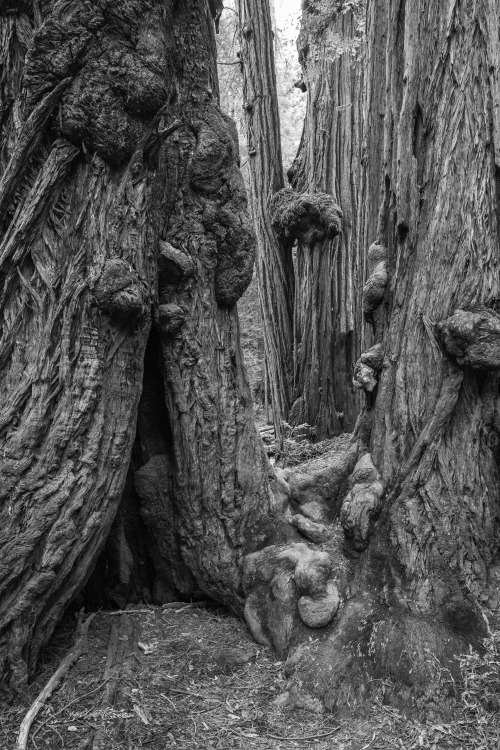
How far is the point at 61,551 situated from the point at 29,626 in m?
0.42

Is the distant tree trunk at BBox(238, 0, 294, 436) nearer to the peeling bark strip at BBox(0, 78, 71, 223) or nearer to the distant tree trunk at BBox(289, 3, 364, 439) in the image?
the distant tree trunk at BBox(289, 3, 364, 439)

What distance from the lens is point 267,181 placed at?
759 centimetres

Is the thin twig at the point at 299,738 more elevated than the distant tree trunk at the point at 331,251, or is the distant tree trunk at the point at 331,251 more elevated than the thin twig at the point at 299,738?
the distant tree trunk at the point at 331,251

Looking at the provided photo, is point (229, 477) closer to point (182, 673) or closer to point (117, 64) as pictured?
point (182, 673)

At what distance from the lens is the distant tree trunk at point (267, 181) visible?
752 centimetres

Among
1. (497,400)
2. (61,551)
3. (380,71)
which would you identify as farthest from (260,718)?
(380,71)

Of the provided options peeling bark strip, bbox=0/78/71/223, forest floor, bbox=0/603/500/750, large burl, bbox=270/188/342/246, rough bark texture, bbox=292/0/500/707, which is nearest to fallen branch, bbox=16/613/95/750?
forest floor, bbox=0/603/500/750

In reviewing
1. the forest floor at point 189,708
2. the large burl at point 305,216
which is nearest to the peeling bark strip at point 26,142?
the forest floor at point 189,708

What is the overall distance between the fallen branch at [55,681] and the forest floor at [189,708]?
0.10 feet

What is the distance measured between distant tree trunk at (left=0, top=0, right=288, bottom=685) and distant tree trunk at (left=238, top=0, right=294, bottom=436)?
356cm

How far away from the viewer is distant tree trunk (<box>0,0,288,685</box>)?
10.4ft

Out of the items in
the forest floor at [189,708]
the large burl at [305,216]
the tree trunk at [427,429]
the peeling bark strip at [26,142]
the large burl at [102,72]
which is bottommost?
the forest floor at [189,708]

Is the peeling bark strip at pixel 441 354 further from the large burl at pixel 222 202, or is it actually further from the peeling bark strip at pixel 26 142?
the peeling bark strip at pixel 26 142

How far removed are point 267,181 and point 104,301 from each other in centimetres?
487
